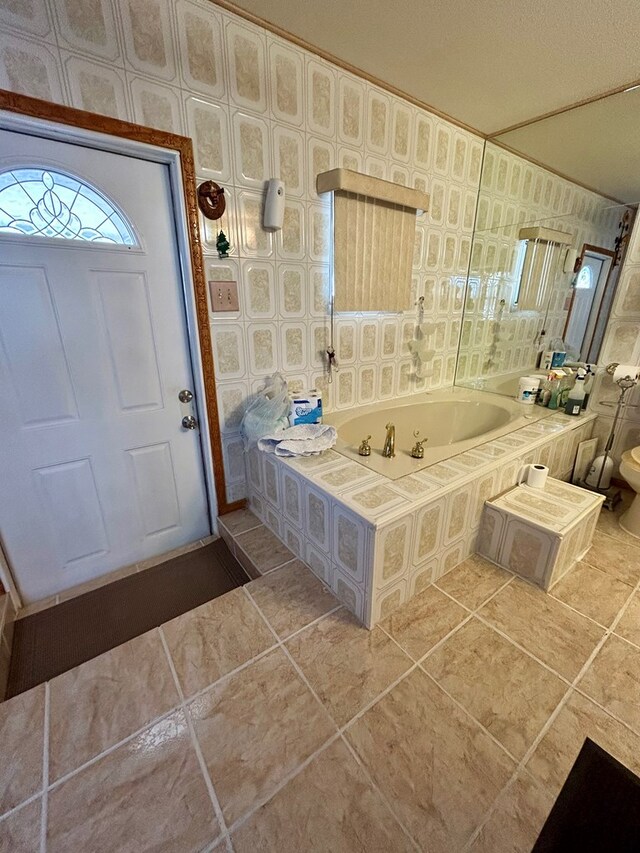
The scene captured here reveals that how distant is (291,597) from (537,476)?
1.35 metres

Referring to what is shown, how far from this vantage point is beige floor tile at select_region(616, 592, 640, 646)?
1324 millimetres

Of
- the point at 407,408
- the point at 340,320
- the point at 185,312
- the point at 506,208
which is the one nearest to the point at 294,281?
the point at 340,320

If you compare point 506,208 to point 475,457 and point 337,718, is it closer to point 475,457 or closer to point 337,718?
point 475,457

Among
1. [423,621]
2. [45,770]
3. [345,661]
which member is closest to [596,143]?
[423,621]

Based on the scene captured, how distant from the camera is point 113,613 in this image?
1482 mm

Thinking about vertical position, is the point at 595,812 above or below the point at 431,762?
above

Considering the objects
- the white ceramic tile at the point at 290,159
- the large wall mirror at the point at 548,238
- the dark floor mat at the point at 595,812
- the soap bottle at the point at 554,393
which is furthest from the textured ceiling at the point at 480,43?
the dark floor mat at the point at 595,812

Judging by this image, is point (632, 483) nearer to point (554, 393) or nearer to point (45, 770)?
point (554, 393)

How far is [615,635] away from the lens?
133 centimetres

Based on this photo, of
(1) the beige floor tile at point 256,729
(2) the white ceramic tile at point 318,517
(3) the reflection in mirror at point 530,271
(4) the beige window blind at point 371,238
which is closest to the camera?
(1) the beige floor tile at point 256,729

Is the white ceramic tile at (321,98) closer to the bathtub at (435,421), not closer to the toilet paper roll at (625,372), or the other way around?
the bathtub at (435,421)

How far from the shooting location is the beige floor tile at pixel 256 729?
3.03 feet

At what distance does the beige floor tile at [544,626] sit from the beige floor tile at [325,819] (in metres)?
0.75

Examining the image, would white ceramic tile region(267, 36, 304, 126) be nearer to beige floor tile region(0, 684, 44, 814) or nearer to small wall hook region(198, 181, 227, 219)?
small wall hook region(198, 181, 227, 219)
